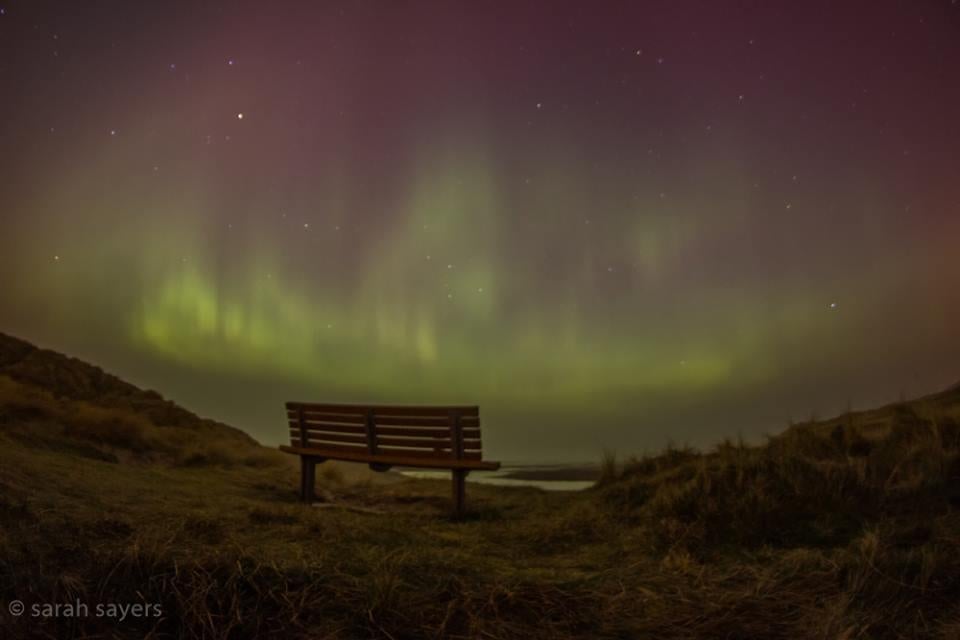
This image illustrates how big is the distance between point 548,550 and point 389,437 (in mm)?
3722

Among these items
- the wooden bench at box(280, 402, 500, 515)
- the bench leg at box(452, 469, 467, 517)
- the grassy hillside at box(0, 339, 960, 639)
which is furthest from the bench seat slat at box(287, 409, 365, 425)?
the bench leg at box(452, 469, 467, 517)

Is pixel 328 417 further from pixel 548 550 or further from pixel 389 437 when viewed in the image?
pixel 548 550

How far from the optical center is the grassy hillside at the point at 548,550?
3301 millimetres

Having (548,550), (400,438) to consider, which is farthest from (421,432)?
(548,550)

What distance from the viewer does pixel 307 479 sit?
31.7 feet

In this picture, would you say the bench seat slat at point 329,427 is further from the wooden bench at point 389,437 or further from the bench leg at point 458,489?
the bench leg at point 458,489

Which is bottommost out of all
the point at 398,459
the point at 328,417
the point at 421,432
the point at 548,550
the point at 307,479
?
the point at 548,550

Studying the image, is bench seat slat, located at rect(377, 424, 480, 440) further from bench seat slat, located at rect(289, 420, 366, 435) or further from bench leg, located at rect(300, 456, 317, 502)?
bench leg, located at rect(300, 456, 317, 502)

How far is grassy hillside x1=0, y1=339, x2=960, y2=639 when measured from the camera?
330 cm

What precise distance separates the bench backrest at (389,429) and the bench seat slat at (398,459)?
0.05 meters

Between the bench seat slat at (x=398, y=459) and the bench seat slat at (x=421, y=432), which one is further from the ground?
the bench seat slat at (x=421, y=432)

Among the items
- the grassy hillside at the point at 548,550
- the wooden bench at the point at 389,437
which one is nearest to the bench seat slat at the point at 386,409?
the wooden bench at the point at 389,437

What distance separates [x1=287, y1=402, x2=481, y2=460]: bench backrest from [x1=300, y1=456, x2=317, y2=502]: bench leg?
30 cm

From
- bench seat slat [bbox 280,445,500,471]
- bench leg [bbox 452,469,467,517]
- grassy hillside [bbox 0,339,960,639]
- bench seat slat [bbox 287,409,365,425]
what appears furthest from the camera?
bench seat slat [bbox 287,409,365,425]
